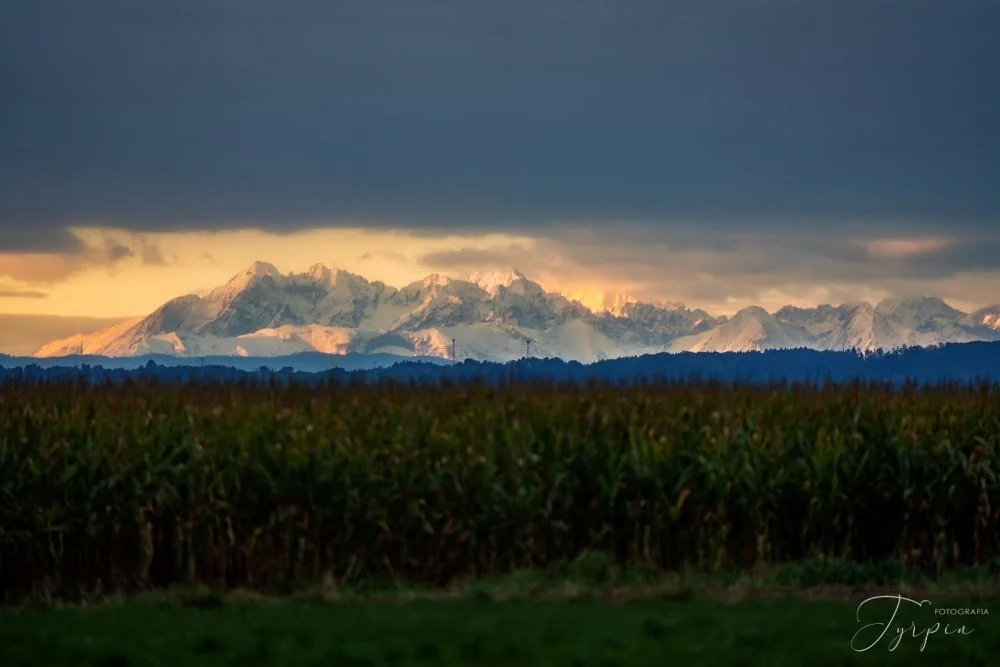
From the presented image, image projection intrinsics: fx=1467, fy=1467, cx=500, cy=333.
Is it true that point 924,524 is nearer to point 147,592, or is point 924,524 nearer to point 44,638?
point 147,592

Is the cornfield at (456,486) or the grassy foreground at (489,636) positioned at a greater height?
the cornfield at (456,486)

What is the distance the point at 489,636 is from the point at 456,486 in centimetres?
865

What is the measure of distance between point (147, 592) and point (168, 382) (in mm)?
7969

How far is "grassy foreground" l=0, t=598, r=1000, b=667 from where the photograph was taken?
16.7 metres

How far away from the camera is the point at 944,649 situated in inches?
674

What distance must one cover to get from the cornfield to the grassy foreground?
14.0ft

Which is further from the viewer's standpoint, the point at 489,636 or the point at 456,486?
the point at 456,486

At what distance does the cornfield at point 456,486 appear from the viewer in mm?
25531

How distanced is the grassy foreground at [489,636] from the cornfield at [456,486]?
4255 mm

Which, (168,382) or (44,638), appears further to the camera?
(168,382)

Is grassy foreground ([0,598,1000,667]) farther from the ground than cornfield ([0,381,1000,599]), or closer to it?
closer to it

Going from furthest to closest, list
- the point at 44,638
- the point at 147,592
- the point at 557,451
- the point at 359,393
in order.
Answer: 1. the point at 359,393
2. the point at 557,451
3. the point at 147,592
4. the point at 44,638

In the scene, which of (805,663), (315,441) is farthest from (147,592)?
(805,663)

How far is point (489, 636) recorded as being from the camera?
1778 centimetres
